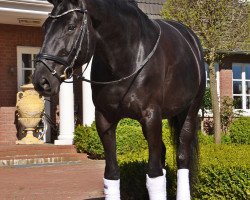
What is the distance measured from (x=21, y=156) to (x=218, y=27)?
5.50 meters

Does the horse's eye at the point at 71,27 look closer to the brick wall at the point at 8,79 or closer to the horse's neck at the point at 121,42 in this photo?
the horse's neck at the point at 121,42

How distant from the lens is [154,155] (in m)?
3.32

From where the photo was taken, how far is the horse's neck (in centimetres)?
315

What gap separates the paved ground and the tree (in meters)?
3.55

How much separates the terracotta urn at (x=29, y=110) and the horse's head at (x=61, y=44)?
10.2 metres

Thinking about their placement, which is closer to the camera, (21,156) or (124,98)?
(124,98)

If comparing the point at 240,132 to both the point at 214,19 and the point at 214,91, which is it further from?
the point at 214,19

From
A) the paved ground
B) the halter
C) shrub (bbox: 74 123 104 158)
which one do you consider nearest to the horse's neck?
the halter

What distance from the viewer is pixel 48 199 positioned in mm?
6391

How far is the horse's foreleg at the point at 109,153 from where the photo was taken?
3.43 meters

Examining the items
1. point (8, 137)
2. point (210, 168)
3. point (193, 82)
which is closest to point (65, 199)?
point (210, 168)

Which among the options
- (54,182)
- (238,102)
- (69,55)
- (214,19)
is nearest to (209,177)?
(69,55)

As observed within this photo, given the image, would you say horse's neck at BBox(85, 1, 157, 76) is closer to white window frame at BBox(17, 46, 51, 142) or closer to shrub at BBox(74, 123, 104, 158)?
shrub at BBox(74, 123, 104, 158)

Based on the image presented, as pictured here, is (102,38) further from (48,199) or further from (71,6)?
(48,199)
